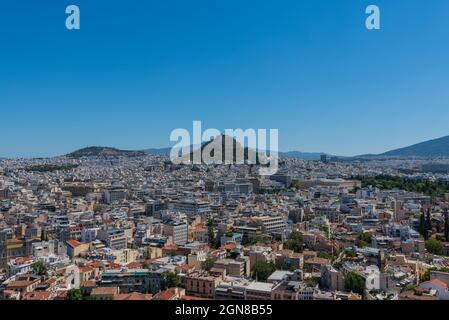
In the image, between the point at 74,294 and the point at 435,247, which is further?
the point at 435,247

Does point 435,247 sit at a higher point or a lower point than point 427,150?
lower

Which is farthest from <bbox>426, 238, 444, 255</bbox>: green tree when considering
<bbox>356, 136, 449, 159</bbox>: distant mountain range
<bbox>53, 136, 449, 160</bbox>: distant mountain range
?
<bbox>356, 136, 449, 159</bbox>: distant mountain range

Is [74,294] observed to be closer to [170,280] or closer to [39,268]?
[170,280]

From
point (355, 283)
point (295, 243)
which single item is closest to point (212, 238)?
point (295, 243)

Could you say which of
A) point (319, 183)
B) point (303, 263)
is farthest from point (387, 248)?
point (319, 183)

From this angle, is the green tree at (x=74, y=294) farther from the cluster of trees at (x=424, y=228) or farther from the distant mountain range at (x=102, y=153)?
the distant mountain range at (x=102, y=153)

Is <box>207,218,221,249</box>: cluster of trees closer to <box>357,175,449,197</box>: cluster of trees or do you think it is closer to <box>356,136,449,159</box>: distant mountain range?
<box>357,175,449,197</box>: cluster of trees
